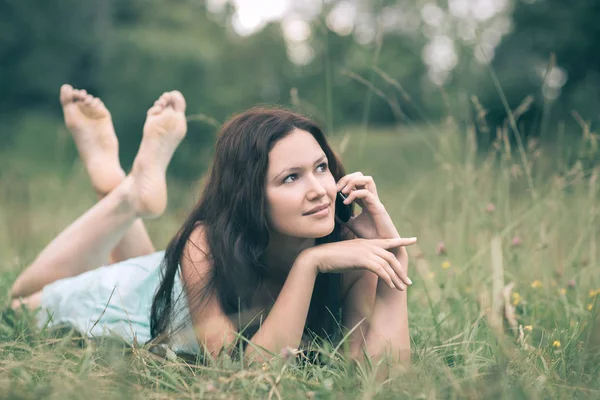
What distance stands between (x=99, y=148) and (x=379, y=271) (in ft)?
4.97

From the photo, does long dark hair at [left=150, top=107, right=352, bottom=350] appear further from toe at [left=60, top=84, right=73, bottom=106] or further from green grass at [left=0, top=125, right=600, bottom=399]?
toe at [left=60, top=84, right=73, bottom=106]

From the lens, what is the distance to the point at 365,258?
1567 millimetres

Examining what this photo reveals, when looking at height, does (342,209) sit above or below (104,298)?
above

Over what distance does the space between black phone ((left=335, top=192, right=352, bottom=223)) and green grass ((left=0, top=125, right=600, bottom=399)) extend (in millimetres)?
292

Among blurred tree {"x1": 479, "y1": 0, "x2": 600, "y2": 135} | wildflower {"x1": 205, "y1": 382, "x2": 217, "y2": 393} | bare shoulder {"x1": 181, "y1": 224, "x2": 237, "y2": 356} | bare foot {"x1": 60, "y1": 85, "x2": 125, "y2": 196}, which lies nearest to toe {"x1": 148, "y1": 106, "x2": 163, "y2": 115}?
bare foot {"x1": 60, "y1": 85, "x2": 125, "y2": 196}

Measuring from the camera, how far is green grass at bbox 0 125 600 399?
136 centimetres

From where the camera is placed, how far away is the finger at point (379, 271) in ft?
5.02

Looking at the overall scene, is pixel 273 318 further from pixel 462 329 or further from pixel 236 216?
pixel 462 329

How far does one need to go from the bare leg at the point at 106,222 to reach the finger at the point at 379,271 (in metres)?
0.95

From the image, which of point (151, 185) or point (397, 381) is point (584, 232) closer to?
point (397, 381)

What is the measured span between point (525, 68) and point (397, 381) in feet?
37.7

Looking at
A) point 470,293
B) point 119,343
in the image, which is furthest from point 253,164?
point 470,293

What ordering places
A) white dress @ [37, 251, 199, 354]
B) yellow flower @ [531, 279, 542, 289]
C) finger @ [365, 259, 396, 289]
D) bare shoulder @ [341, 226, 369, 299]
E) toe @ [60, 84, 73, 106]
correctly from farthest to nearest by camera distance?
toe @ [60, 84, 73, 106] → yellow flower @ [531, 279, 542, 289] → white dress @ [37, 251, 199, 354] → bare shoulder @ [341, 226, 369, 299] → finger @ [365, 259, 396, 289]

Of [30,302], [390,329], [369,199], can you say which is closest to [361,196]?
[369,199]
